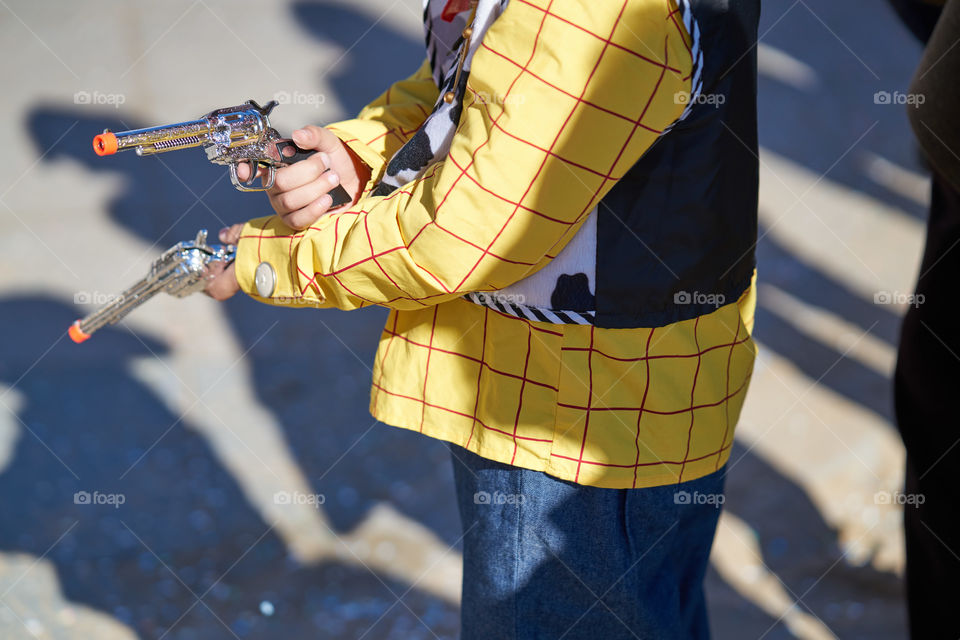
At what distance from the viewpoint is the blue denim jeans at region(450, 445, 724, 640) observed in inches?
38.6

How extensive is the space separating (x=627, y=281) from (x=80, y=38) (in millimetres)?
2973

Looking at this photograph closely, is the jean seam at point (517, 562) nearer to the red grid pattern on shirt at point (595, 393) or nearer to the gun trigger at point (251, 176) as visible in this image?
the red grid pattern on shirt at point (595, 393)

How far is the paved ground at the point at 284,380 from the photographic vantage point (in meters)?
1.87

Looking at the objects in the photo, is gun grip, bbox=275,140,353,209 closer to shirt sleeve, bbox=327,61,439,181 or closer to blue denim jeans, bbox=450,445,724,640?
shirt sleeve, bbox=327,61,439,181

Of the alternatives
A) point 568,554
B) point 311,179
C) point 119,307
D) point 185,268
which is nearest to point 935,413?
point 568,554

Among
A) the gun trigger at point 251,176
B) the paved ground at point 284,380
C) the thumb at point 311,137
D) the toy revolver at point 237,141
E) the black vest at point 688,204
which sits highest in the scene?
the black vest at point 688,204

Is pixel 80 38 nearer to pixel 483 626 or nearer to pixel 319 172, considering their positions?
pixel 319 172

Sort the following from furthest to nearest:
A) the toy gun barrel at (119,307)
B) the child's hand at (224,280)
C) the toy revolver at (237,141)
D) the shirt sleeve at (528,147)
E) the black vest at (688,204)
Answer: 1. the toy gun barrel at (119,307)
2. the child's hand at (224,280)
3. the toy revolver at (237,141)
4. the black vest at (688,204)
5. the shirt sleeve at (528,147)

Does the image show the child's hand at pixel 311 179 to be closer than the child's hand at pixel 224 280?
Yes

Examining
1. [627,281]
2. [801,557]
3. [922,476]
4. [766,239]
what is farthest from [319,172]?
[766,239]

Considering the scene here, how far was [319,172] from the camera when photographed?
100 cm

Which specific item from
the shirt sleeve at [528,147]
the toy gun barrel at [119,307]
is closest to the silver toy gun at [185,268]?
the toy gun barrel at [119,307]

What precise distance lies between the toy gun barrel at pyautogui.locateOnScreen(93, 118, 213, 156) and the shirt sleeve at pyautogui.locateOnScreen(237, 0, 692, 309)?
23cm

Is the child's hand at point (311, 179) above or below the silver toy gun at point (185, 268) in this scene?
above
